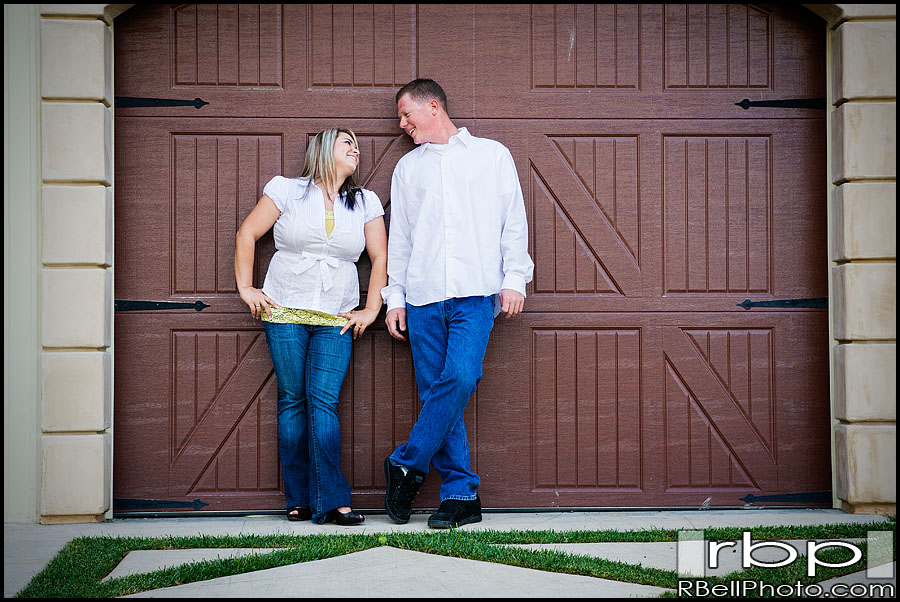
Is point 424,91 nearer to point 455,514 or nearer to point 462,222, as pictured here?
point 462,222

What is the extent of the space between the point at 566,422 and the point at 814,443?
1225 millimetres

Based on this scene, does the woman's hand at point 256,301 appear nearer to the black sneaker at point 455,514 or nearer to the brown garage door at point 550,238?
the brown garage door at point 550,238

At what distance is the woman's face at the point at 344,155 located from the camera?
392 cm

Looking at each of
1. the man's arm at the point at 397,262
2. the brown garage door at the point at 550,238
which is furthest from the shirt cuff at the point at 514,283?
the man's arm at the point at 397,262

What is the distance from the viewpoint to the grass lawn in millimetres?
2900

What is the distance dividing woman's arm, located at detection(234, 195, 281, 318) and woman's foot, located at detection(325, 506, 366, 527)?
95 centimetres

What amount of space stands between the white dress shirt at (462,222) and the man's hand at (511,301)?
0.02 m

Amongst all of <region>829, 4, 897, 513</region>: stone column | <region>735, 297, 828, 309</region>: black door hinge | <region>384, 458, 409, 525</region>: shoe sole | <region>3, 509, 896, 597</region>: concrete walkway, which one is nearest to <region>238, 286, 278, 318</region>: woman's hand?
<region>384, 458, 409, 525</region>: shoe sole

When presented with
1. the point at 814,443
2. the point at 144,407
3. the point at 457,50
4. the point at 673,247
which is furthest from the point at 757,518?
the point at 144,407

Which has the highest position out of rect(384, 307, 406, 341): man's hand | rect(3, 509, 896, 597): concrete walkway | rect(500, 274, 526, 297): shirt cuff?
rect(500, 274, 526, 297): shirt cuff

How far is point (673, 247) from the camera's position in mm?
4199

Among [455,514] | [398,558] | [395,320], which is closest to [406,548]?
[398,558]

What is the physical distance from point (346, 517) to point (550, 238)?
1.63m

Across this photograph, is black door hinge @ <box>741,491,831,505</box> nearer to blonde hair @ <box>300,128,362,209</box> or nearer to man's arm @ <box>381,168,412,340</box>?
man's arm @ <box>381,168,412,340</box>
